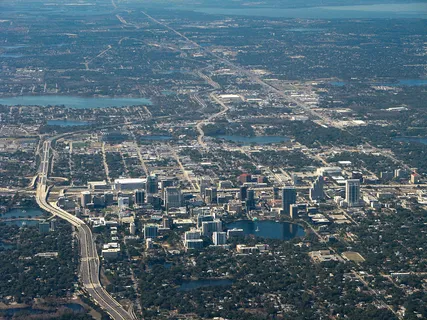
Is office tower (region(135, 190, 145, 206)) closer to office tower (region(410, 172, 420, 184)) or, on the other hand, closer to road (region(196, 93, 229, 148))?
office tower (region(410, 172, 420, 184))

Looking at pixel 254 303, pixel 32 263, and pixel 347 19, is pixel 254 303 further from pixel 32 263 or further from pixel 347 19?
pixel 347 19

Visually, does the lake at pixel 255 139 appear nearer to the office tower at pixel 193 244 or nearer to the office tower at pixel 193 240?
the office tower at pixel 193 240

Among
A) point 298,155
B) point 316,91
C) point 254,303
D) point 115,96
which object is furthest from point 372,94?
point 254,303

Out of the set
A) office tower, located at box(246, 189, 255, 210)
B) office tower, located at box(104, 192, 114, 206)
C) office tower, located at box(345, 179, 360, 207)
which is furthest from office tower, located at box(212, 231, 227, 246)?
office tower, located at box(345, 179, 360, 207)

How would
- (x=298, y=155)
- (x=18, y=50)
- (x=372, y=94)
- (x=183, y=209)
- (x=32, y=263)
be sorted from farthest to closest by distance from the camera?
(x=18, y=50)
(x=372, y=94)
(x=298, y=155)
(x=183, y=209)
(x=32, y=263)

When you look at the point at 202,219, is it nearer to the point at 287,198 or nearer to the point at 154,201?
the point at 154,201

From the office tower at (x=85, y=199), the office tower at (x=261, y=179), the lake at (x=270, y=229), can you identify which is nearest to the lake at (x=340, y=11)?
the office tower at (x=261, y=179)
